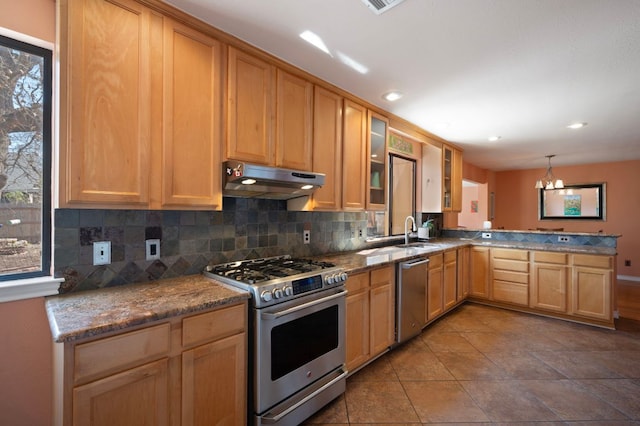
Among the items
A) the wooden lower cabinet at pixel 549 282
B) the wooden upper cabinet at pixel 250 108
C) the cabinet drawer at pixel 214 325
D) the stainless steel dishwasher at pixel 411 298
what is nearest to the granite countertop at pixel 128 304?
the cabinet drawer at pixel 214 325

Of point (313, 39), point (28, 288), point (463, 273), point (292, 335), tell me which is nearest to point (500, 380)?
point (292, 335)

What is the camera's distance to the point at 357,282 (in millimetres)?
2381

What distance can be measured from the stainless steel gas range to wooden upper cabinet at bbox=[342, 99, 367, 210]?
2.87ft

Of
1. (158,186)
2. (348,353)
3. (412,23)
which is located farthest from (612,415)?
(158,186)

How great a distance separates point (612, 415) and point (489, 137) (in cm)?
340

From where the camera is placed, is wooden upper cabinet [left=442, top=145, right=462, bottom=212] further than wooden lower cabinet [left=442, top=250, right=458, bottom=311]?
Yes

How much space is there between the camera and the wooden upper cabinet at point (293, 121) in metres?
2.22

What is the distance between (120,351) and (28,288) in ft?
2.33

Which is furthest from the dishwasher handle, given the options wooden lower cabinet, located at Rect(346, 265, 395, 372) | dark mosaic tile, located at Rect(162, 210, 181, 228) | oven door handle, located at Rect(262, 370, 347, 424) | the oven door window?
dark mosaic tile, located at Rect(162, 210, 181, 228)

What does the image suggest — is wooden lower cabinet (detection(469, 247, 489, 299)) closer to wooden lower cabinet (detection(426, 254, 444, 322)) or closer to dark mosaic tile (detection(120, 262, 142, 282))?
wooden lower cabinet (detection(426, 254, 444, 322))

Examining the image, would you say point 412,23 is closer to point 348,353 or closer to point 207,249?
point 207,249

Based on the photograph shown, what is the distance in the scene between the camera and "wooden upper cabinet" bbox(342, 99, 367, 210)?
278 centimetres

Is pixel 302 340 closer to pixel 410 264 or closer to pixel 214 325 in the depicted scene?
pixel 214 325

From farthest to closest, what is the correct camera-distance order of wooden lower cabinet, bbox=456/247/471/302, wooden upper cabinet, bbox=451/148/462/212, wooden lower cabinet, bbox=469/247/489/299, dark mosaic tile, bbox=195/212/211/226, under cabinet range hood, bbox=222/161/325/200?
1. wooden upper cabinet, bbox=451/148/462/212
2. wooden lower cabinet, bbox=469/247/489/299
3. wooden lower cabinet, bbox=456/247/471/302
4. dark mosaic tile, bbox=195/212/211/226
5. under cabinet range hood, bbox=222/161/325/200
